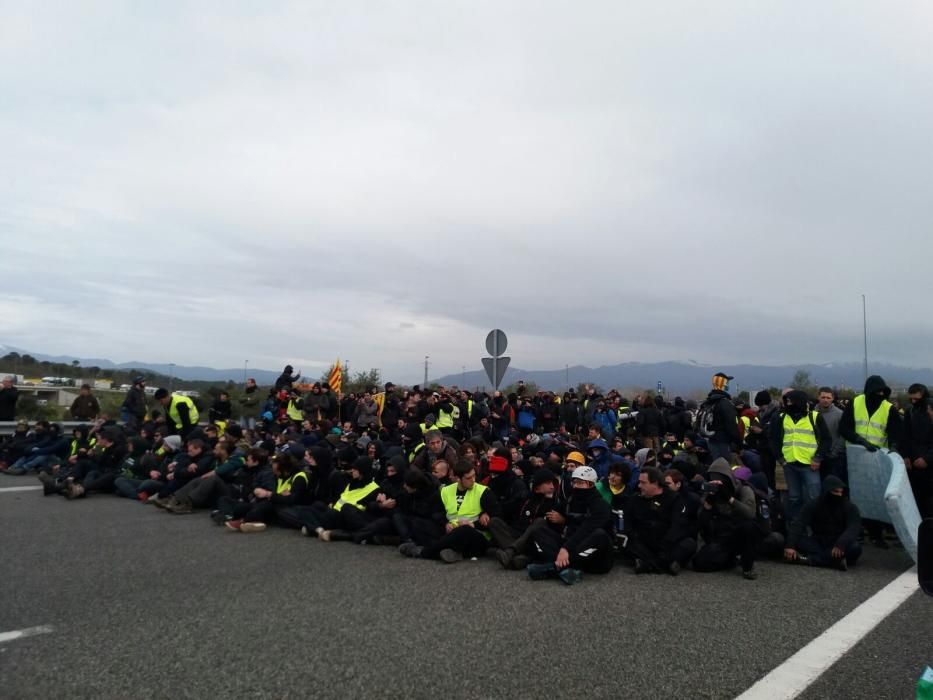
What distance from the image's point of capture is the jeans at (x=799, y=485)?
9.22m

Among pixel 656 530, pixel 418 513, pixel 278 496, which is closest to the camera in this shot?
pixel 656 530

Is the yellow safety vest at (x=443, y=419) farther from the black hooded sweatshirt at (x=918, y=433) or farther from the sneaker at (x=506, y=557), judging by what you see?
the black hooded sweatshirt at (x=918, y=433)

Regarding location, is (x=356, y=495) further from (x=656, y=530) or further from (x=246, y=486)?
(x=656, y=530)

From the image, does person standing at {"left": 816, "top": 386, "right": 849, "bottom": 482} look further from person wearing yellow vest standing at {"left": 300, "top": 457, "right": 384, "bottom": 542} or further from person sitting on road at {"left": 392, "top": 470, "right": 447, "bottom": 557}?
person wearing yellow vest standing at {"left": 300, "top": 457, "right": 384, "bottom": 542}

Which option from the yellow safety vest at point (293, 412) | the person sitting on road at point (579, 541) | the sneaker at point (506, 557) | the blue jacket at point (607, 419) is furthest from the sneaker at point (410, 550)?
the yellow safety vest at point (293, 412)

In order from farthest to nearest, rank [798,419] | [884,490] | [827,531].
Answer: [798,419] < [884,490] < [827,531]

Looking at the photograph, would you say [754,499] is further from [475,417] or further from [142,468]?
[142,468]

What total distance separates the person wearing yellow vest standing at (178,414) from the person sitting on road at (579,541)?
34.1ft

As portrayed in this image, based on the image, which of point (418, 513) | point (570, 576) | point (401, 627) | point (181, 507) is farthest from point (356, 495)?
point (401, 627)

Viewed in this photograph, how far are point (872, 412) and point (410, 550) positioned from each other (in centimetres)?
641

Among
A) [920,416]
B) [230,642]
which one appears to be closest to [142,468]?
[230,642]

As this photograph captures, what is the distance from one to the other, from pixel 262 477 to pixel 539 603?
6123mm

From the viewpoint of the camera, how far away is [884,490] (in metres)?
8.77

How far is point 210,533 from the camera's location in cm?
970
